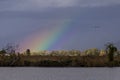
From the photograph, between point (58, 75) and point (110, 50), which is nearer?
point (58, 75)

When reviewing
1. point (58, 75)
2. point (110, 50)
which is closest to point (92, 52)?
point (110, 50)

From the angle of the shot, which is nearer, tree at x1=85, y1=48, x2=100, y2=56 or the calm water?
the calm water

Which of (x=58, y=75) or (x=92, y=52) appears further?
(x=92, y=52)

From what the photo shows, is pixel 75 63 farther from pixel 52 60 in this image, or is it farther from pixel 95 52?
pixel 95 52

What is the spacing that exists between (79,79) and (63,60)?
2108 inches

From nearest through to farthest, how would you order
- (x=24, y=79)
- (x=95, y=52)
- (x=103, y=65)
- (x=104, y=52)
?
1. (x=24, y=79)
2. (x=103, y=65)
3. (x=104, y=52)
4. (x=95, y=52)

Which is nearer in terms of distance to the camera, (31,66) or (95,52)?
(31,66)

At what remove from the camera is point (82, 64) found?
13662 centimetres

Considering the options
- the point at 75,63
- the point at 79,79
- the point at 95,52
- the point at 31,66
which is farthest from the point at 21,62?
the point at 79,79

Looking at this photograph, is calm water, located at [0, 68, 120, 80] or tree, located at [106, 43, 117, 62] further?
tree, located at [106, 43, 117, 62]

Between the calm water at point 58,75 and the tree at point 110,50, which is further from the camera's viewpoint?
the tree at point 110,50

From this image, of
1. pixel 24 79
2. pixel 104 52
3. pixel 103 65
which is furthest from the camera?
pixel 104 52

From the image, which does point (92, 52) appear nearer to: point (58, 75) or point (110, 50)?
point (110, 50)

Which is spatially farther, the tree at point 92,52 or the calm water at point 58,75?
the tree at point 92,52
